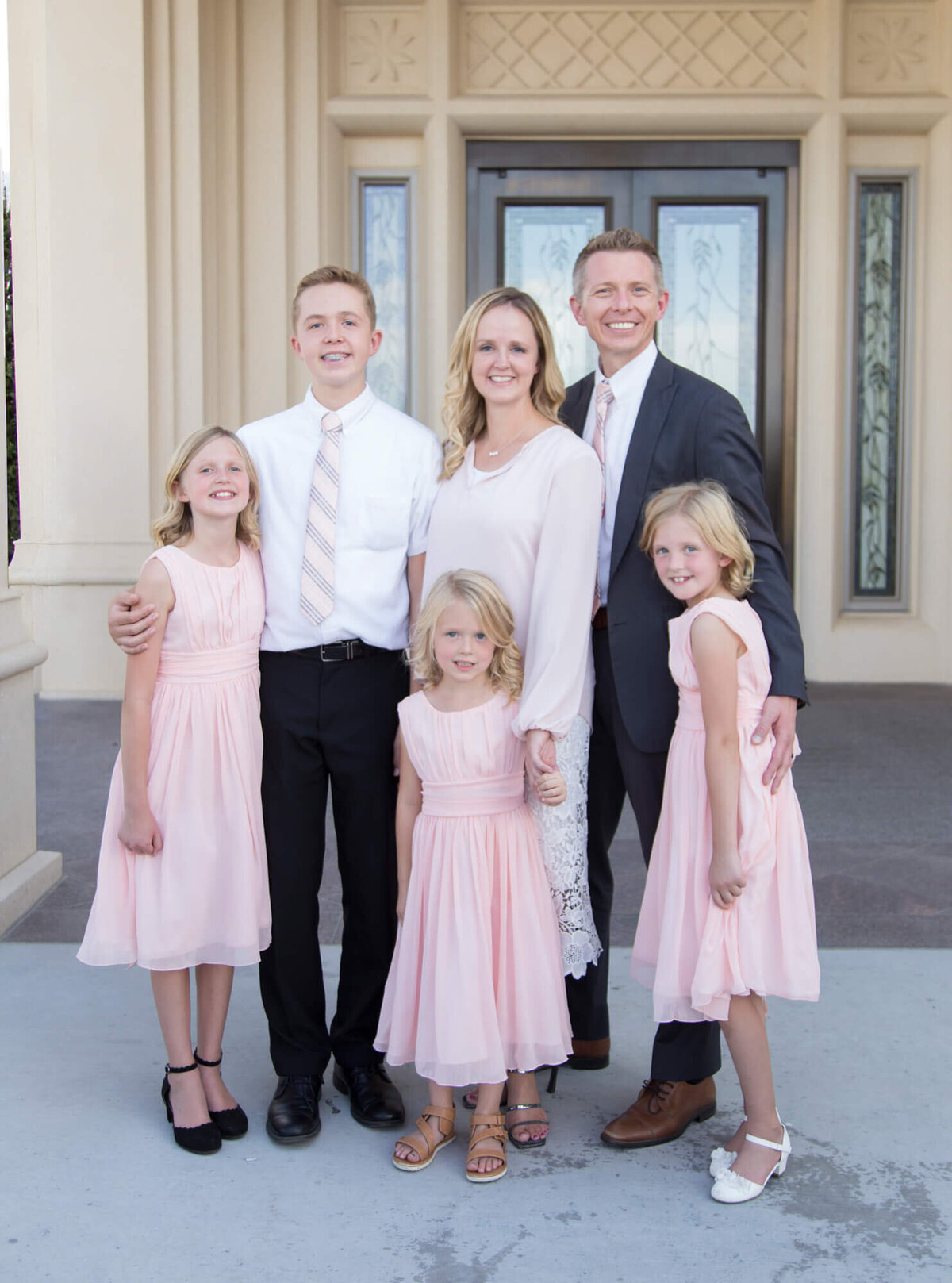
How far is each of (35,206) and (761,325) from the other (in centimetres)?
420

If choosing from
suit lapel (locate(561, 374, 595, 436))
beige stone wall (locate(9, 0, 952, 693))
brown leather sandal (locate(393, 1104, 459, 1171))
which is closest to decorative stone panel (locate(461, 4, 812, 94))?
beige stone wall (locate(9, 0, 952, 693))

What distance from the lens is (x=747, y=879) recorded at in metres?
2.38

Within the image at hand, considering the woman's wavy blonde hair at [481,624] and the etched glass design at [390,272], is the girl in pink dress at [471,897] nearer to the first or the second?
the woman's wavy blonde hair at [481,624]

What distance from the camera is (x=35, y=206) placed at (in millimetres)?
7047

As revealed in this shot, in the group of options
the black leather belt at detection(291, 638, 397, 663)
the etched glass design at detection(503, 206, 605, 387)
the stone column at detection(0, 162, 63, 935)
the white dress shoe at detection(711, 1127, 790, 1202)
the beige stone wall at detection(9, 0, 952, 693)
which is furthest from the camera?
the etched glass design at detection(503, 206, 605, 387)

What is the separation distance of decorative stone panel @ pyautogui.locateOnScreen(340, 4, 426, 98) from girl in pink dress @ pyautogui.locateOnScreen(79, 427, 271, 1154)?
5.49 metres

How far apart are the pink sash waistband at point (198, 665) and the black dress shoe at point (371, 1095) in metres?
0.89

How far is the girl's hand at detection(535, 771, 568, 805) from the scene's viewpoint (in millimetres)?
A: 2473

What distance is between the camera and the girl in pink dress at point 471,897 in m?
2.43

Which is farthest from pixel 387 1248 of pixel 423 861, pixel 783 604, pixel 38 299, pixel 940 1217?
pixel 38 299

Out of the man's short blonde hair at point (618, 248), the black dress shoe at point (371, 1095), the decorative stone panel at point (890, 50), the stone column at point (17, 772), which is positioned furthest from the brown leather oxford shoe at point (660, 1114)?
the decorative stone panel at point (890, 50)

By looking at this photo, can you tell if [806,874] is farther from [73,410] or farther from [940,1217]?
[73,410]

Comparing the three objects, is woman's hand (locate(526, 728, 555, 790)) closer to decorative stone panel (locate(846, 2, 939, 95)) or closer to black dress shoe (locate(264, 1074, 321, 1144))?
black dress shoe (locate(264, 1074, 321, 1144))

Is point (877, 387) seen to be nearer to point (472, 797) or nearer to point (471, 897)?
point (472, 797)
